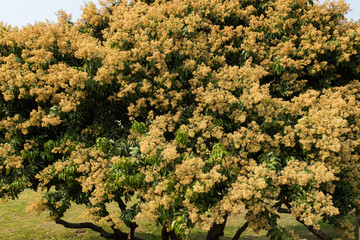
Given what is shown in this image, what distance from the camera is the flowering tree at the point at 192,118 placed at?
5660mm

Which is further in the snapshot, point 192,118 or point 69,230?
point 69,230

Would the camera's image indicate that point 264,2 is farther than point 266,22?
Yes

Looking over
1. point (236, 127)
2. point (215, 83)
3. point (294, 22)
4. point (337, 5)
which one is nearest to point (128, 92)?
point (215, 83)

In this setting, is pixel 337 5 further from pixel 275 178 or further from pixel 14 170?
pixel 14 170

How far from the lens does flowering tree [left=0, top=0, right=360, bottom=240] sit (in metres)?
5.66

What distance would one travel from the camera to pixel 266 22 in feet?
29.2

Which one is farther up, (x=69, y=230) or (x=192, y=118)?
(x=192, y=118)

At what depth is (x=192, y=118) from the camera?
6.75m

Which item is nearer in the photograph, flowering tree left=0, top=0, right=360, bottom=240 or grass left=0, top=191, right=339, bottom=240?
flowering tree left=0, top=0, right=360, bottom=240

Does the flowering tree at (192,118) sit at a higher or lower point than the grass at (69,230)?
higher

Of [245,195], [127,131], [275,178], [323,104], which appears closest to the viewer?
[245,195]

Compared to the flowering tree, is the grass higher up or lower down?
lower down

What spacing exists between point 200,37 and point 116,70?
2.84m

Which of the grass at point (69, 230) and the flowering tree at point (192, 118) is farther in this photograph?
the grass at point (69, 230)
